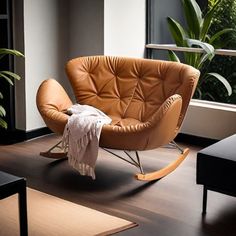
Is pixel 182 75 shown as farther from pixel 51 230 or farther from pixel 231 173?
pixel 51 230

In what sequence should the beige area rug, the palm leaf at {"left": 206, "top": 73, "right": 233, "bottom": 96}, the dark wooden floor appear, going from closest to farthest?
the beige area rug
the dark wooden floor
the palm leaf at {"left": 206, "top": 73, "right": 233, "bottom": 96}

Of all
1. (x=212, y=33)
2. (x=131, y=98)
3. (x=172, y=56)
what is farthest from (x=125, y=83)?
(x=212, y=33)

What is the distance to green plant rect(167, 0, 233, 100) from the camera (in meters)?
4.57

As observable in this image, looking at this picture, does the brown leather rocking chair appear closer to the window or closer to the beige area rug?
the beige area rug

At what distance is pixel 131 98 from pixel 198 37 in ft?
3.27

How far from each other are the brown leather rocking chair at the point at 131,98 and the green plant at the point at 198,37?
0.66m

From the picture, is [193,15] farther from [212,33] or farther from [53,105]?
[53,105]

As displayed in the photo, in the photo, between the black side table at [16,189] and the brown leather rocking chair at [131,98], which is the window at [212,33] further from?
the black side table at [16,189]

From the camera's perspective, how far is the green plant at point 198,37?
457 cm

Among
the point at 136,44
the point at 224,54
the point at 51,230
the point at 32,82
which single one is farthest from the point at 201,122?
the point at 51,230

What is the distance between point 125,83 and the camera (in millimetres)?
4215

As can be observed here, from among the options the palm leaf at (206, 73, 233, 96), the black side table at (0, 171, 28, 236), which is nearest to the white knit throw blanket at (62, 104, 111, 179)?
the black side table at (0, 171, 28, 236)

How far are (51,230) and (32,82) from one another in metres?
2.06

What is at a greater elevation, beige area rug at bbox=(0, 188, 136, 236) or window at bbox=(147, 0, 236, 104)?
window at bbox=(147, 0, 236, 104)
